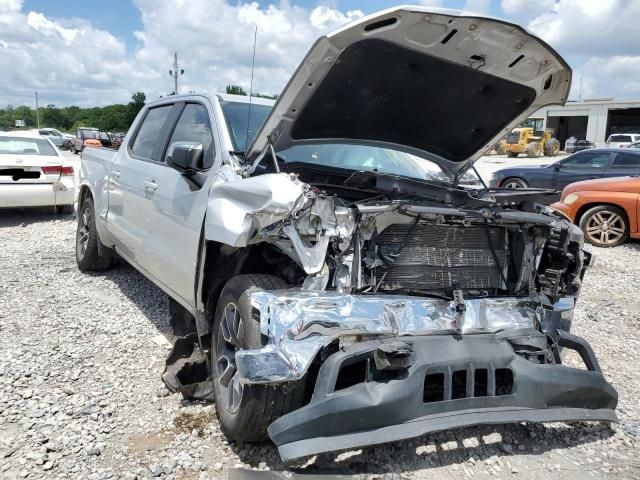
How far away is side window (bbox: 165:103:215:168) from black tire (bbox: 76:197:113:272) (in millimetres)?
2176

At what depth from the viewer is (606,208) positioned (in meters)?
8.71

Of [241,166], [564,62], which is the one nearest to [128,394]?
[241,166]

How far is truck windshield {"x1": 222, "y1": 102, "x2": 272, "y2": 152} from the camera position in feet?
11.6

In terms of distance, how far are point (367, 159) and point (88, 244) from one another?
3.56 metres

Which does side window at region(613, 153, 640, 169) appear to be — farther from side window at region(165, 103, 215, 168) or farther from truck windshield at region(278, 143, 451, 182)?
side window at region(165, 103, 215, 168)

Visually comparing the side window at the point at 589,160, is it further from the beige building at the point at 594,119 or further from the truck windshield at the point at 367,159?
the beige building at the point at 594,119

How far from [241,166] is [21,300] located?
3252 millimetres

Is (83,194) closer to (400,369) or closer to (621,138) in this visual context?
(400,369)

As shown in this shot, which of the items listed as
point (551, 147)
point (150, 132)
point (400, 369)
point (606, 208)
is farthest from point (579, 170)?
point (551, 147)

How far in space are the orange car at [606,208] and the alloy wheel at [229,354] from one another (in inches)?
277

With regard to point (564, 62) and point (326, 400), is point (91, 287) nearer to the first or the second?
point (326, 400)

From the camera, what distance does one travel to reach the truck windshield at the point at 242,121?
354 cm

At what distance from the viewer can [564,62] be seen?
3.36 meters

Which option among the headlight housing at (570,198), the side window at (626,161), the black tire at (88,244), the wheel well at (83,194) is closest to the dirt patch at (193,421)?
the black tire at (88,244)
